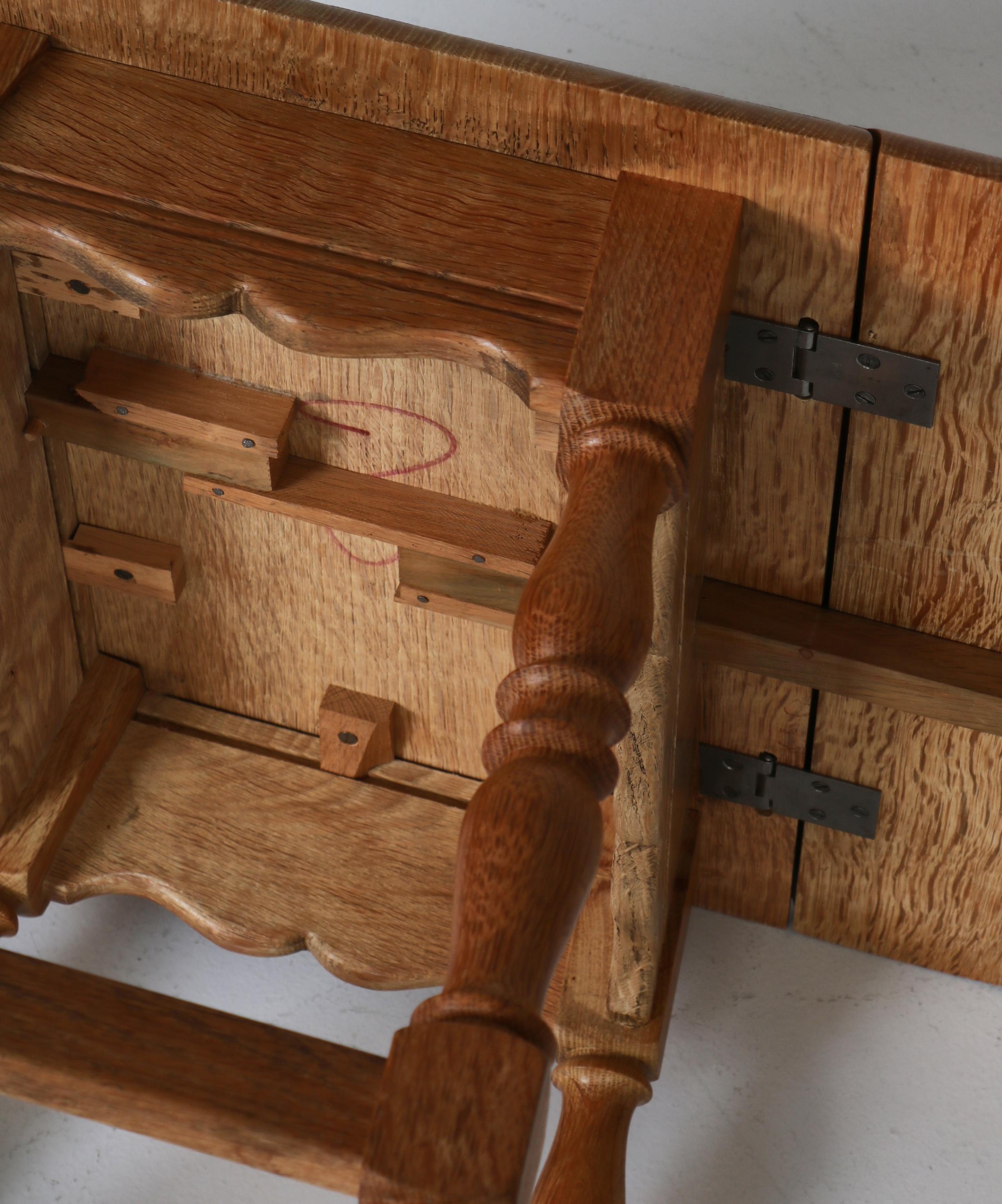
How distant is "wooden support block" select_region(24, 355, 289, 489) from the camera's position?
155cm

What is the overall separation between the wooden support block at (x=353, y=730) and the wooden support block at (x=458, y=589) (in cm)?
19

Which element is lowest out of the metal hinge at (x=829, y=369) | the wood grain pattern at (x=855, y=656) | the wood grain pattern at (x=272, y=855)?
the wood grain pattern at (x=272, y=855)

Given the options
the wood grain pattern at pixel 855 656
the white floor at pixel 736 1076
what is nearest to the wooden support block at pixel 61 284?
the wood grain pattern at pixel 855 656

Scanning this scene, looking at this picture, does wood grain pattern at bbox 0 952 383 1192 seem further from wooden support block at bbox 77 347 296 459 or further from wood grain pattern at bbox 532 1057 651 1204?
wooden support block at bbox 77 347 296 459

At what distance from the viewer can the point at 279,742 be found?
1.82 metres

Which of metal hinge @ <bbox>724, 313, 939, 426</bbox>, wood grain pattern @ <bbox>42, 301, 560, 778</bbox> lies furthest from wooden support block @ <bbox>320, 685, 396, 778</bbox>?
metal hinge @ <bbox>724, 313, 939, 426</bbox>

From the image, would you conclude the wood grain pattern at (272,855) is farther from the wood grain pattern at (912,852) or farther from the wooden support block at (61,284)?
the wooden support block at (61,284)

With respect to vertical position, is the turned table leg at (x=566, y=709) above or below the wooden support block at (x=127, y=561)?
below

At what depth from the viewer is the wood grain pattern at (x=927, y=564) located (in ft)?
3.88

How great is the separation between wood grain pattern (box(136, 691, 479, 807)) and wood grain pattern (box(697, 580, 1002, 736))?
1.32 feet

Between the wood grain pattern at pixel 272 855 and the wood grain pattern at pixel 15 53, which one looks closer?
the wood grain pattern at pixel 15 53

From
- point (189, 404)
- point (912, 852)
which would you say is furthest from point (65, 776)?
point (912, 852)

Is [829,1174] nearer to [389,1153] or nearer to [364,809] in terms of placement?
[364,809]

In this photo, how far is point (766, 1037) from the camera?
1.74 meters
